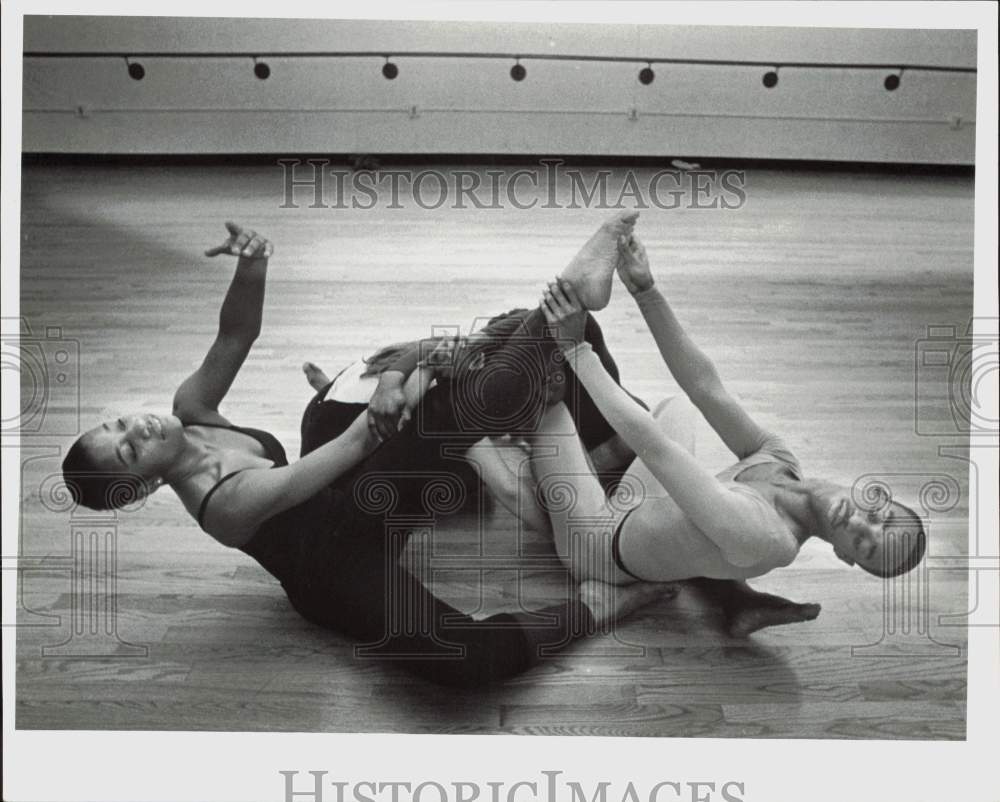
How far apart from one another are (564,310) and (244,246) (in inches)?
40.9

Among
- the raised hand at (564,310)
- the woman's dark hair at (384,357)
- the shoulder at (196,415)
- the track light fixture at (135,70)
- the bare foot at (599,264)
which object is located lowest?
the shoulder at (196,415)

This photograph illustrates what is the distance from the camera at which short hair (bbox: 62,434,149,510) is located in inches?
148

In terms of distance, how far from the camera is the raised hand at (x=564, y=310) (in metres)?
3.78

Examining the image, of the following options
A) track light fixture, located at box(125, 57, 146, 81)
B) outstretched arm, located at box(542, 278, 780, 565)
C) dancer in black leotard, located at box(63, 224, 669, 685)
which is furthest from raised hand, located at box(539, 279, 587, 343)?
track light fixture, located at box(125, 57, 146, 81)

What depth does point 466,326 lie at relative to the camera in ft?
12.6

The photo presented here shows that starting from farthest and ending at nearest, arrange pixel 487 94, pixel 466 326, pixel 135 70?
pixel 487 94 < pixel 135 70 < pixel 466 326

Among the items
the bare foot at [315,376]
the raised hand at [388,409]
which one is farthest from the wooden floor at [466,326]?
the raised hand at [388,409]

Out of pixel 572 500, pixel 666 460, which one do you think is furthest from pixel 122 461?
pixel 666 460

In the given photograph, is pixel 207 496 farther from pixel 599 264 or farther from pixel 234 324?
pixel 599 264

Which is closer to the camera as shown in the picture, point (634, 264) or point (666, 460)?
point (666, 460)

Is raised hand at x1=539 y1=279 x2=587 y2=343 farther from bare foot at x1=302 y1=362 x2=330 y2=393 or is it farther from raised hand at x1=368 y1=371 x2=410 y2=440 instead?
bare foot at x1=302 y1=362 x2=330 y2=393

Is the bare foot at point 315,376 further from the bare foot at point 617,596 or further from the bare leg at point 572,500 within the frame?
the bare foot at point 617,596

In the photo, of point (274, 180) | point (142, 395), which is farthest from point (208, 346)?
point (274, 180)

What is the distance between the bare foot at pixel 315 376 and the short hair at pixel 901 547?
172 cm
